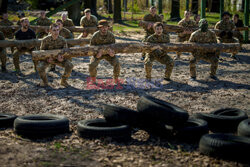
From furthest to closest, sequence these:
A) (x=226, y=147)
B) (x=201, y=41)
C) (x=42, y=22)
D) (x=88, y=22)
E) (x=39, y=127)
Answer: (x=42, y=22), (x=88, y=22), (x=201, y=41), (x=39, y=127), (x=226, y=147)

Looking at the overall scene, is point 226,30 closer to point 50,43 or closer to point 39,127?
point 50,43

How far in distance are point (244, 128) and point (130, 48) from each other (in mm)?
5337

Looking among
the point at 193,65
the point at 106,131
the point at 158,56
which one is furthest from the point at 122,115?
the point at 193,65

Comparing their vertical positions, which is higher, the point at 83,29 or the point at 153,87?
the point at 83,29

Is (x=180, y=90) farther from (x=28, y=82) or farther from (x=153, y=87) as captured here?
(x=28, y=82)

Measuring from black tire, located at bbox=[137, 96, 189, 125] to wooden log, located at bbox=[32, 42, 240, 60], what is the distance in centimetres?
420

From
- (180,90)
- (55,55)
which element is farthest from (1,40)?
(180,90)

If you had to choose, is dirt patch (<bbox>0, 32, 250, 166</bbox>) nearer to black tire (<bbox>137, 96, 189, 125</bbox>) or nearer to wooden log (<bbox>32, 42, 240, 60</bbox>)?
black tire (<bbox>137, 96, 189, 125</bbox>)

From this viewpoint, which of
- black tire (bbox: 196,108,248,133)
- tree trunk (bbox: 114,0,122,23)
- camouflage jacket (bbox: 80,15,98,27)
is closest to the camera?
black tire (bbox: 196,108,248,133)

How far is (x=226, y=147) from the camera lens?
5180 millimetres

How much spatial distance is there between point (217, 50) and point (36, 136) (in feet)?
22.8

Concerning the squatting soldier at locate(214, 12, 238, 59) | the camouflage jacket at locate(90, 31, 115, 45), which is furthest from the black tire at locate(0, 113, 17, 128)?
the squatting soldier at locate(214, 12, 238, 59)

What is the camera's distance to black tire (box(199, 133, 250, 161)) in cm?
511

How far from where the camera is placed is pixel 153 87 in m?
10.2
